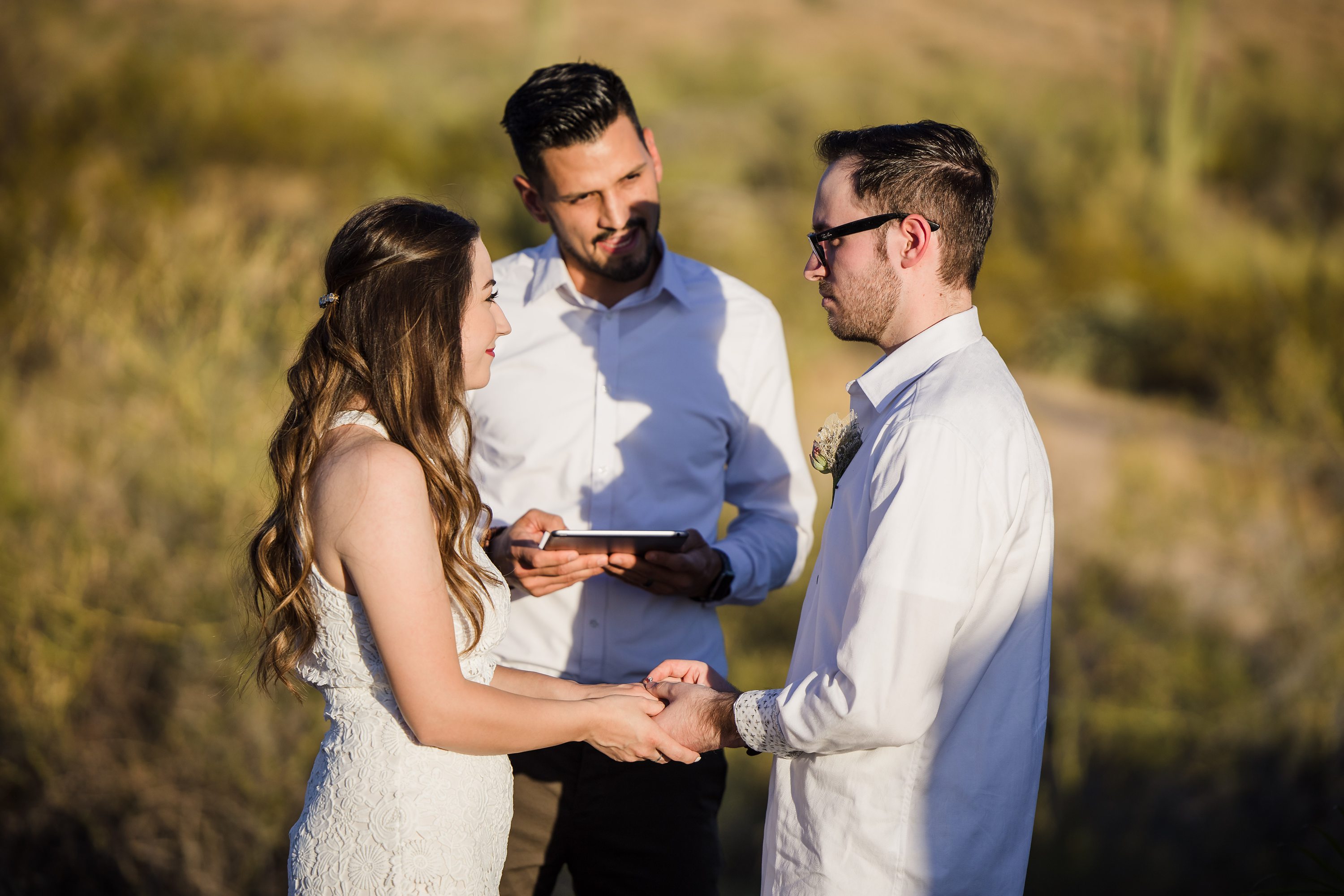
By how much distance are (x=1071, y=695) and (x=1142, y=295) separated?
23.4 feet

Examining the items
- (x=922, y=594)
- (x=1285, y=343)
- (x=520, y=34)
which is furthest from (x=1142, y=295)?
(x=922, y=594)

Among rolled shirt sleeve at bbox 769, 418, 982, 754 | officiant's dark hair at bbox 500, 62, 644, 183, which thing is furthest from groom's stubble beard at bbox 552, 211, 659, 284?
rolled shirt sleeve at bbox 769, 418, 982, 754

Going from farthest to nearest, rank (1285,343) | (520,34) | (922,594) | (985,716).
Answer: (520,34) → (1285,343) → (985,716) → (922,594)

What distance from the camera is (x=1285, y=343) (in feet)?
26.9

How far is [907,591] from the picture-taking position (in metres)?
1.55

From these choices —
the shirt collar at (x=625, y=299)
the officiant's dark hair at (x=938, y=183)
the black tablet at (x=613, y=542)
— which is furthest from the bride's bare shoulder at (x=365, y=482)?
the shirt collar at (x=625, y=299)

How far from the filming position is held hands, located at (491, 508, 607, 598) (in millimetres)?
2207

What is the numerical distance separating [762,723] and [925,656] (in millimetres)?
339

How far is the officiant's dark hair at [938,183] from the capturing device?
178 centimetres

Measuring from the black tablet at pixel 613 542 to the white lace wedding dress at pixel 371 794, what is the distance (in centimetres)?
32

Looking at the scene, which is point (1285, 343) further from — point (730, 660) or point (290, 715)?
point (290, 715)

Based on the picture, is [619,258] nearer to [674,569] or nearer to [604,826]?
[674,569]

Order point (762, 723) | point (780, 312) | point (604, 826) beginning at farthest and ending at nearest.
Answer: point (780, 312) → point (604, 826) → point (762, 723)

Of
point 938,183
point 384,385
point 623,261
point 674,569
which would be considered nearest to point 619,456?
point 674,569
